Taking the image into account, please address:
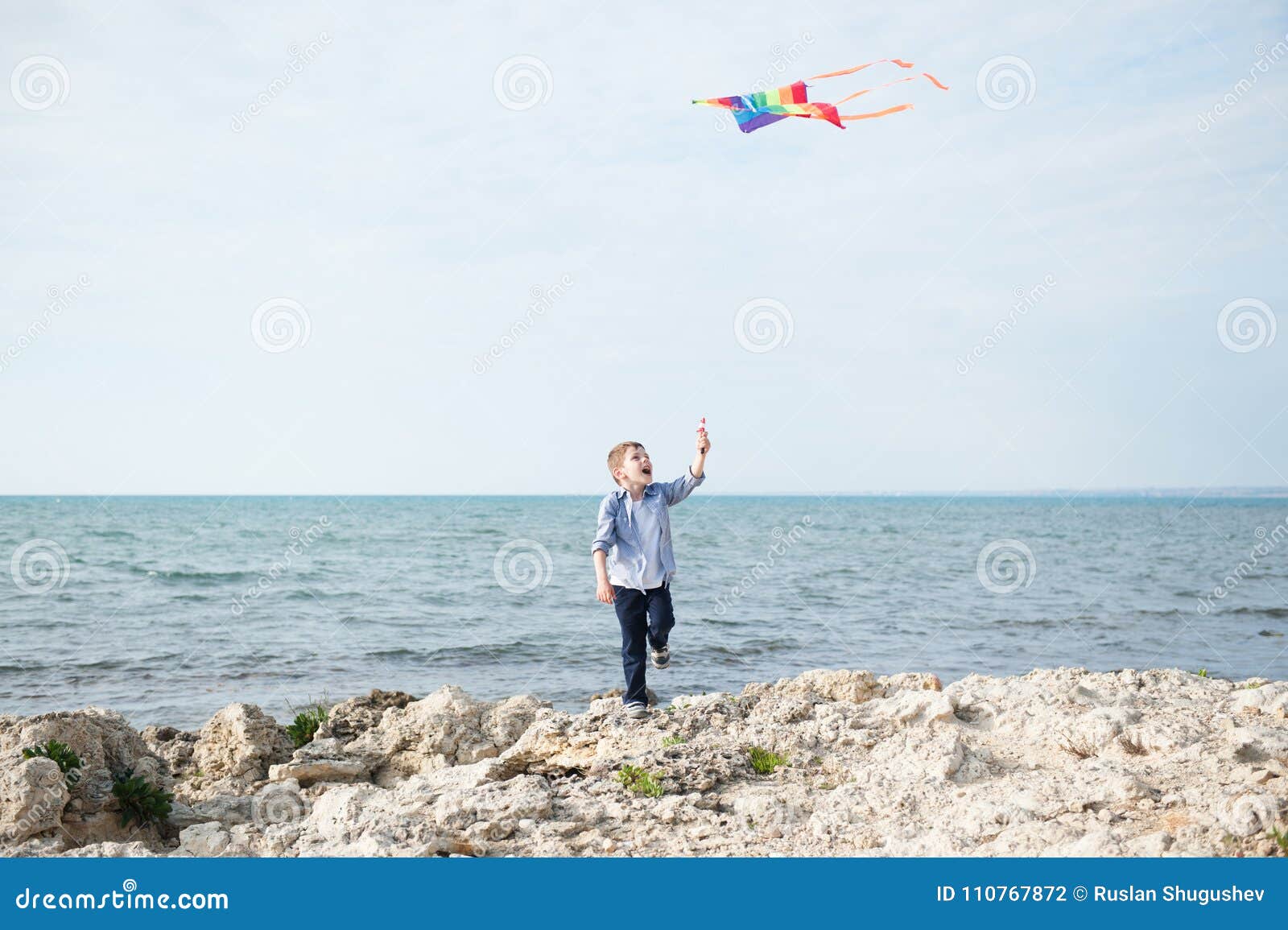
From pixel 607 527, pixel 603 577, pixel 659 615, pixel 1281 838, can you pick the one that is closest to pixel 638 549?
pixel 607 527

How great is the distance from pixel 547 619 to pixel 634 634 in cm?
926

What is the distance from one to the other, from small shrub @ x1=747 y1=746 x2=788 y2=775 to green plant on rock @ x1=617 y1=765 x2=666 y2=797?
590mm

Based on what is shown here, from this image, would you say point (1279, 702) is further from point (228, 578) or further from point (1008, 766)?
point (228, 578)

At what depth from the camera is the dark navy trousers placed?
6.34 meters

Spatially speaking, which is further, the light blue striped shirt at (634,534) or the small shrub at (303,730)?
the small shrub at (303,730)

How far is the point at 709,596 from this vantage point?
18.4m

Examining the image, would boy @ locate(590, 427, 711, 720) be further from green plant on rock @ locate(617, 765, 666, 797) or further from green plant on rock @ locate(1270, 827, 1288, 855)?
green plant on rock @ locate(1270, 827, 1288, 855)

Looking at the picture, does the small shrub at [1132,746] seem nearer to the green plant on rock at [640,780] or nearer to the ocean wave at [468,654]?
the green plant on rock at [640,780]

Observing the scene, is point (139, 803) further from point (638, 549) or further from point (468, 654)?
point (468, 654)

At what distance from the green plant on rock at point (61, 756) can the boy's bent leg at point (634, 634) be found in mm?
3093

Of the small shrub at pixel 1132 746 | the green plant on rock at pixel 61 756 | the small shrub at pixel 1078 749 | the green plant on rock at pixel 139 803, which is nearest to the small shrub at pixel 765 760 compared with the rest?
the small shrub at pixel 1078 749

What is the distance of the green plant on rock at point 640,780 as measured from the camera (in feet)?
16.1

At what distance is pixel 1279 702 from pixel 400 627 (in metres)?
11.9

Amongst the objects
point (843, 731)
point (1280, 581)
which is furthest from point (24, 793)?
point (1280, 581)
